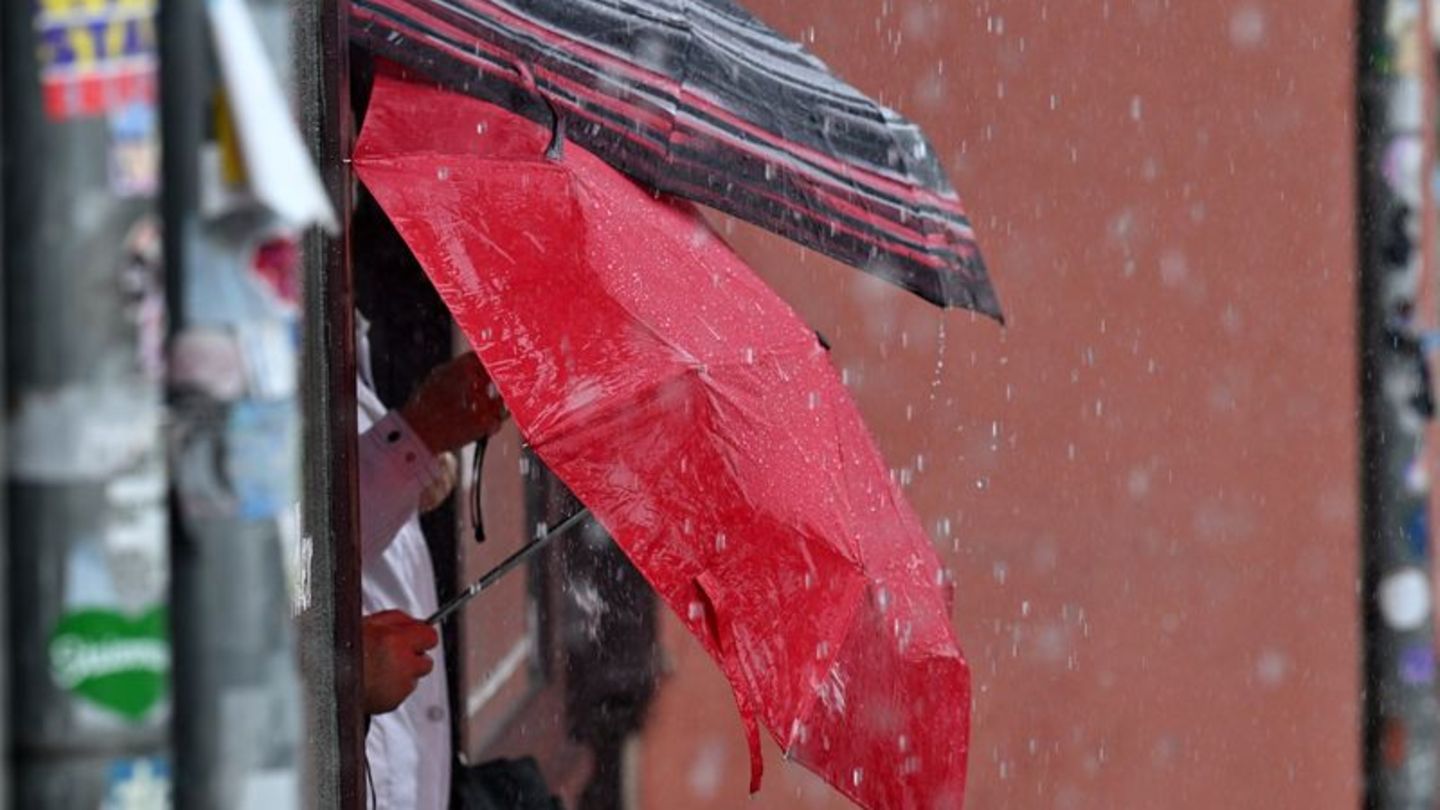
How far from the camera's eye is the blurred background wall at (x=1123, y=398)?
17.3 feet

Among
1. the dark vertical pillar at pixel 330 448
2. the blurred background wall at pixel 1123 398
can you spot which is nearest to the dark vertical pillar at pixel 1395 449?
the blurred background wall at pixel 1123 398

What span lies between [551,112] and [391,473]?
0.66 meters

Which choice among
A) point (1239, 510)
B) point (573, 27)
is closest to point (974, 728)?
point (1239, 510)

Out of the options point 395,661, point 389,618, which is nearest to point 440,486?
point 389,618

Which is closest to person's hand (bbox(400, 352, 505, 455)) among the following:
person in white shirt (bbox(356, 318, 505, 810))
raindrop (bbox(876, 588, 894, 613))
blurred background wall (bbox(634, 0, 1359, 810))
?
person in white shirt (bbox(356, 318, 505, 810))

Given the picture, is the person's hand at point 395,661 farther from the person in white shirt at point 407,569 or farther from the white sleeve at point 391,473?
the white sleeve at point 391,473

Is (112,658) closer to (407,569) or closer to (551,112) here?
(551,112)

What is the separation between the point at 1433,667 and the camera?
13.6 ft

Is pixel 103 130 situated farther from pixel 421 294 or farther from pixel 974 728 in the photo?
pixel 974 728

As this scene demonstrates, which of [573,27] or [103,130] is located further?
[573,27]

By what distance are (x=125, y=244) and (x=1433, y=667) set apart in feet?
Answer: 11.4

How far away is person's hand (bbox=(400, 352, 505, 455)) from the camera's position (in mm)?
3520

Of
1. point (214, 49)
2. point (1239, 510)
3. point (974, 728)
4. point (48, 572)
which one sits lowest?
point (974, 728)

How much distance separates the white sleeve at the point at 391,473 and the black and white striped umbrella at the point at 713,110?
58 cm
